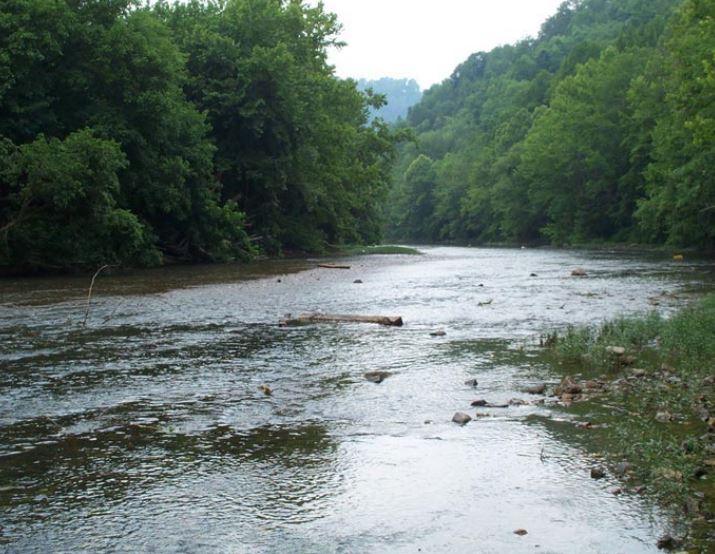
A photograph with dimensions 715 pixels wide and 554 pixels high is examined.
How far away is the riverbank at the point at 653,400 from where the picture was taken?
17.9 feet

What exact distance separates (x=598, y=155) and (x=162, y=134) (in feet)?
147

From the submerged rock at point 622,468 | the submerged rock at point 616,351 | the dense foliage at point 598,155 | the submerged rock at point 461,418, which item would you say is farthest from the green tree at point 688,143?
the submerged rock at point 622,468

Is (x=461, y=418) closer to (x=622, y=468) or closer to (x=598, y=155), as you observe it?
(x=622, y=468)

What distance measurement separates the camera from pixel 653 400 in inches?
312

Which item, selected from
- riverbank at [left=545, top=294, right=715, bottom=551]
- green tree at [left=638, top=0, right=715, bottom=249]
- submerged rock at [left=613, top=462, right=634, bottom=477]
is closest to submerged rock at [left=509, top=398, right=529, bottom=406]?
riverbank at [left=545, top=294, right=715, bottom=551]

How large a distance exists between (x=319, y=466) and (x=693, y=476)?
2.68 m

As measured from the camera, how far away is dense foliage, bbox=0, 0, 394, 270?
26341 mm

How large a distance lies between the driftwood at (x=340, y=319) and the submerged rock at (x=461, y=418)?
691 centimetres

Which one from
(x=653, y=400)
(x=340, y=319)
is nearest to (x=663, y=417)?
(x=653, y=400)

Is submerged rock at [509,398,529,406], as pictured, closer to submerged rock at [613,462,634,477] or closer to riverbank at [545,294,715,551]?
riverbank at [545,294,715,551]

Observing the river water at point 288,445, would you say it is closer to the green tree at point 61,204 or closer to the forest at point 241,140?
the green tree at point 61,204

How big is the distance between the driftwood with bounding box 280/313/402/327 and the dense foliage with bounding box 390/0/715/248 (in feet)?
50.3

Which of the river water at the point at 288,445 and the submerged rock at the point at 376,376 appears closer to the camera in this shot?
the river water at the point at 288,445

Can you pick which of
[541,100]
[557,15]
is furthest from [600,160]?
[557,15]
